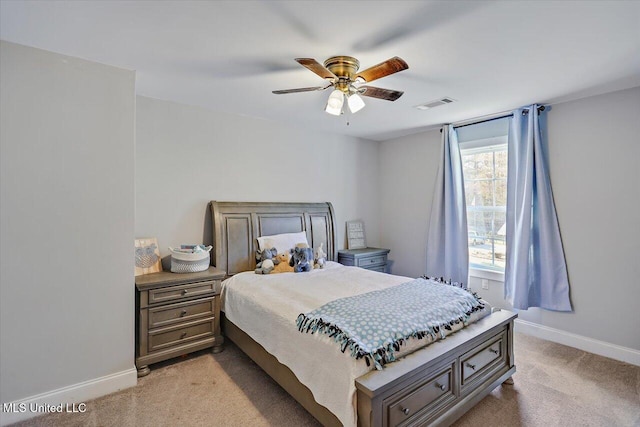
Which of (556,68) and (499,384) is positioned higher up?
(556,68)

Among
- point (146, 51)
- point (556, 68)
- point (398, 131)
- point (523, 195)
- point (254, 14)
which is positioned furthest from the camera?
point (398, 131)

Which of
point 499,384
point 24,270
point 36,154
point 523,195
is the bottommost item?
point 499,384

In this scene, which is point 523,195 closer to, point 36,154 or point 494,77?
point 494,77

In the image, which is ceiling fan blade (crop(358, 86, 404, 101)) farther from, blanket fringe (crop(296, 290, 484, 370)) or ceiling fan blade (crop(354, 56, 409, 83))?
blanket fringe (crop(296, 290, 484, 370))

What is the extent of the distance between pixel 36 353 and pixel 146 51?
2.20m

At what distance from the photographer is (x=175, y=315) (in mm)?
2613

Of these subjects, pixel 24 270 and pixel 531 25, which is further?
pixel 24 270

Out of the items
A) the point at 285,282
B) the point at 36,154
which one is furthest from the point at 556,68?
the point at 36,154

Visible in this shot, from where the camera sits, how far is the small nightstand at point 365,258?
4.11 metres

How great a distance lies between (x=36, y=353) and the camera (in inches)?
79.4

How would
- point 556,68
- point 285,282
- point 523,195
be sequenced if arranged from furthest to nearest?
point 523,195
point 285,282
point 556,68

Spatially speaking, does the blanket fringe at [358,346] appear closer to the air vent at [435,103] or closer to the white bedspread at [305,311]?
the white bedspread at [305,311]

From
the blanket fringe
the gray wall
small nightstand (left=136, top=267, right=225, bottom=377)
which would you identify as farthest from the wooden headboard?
the gray wall

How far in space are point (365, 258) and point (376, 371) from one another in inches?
106
